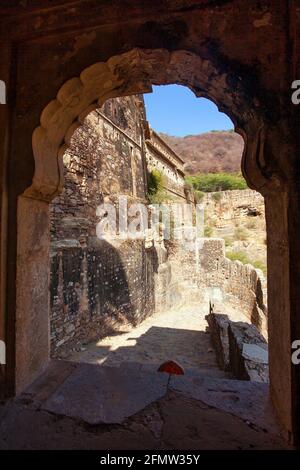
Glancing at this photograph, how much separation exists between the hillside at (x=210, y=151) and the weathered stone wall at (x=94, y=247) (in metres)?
40.0

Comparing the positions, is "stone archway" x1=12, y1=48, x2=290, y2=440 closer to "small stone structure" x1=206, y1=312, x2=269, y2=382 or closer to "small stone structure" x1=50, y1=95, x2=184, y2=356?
"small stone structure" x1=206, y1=312, x2=269, y2=382

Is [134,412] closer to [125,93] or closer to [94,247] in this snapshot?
[125,93]

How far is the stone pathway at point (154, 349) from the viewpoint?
19.9ft

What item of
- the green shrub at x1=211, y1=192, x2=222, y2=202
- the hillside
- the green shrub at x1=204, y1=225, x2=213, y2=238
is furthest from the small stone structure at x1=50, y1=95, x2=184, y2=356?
the hillside

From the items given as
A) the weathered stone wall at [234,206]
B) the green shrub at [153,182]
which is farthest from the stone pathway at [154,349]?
the weathered stone wall at [234,206]

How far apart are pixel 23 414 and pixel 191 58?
2588 millimetres

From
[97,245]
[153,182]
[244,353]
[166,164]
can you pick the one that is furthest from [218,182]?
[244,353]

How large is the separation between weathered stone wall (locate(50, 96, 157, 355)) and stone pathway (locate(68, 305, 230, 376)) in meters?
0.40

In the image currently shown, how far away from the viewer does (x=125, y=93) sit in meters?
2.31

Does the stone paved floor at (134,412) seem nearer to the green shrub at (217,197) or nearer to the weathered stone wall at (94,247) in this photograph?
the weathered stone wall at (94,247)

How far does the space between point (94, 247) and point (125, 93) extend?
18.1 ft

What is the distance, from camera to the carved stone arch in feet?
5.79
